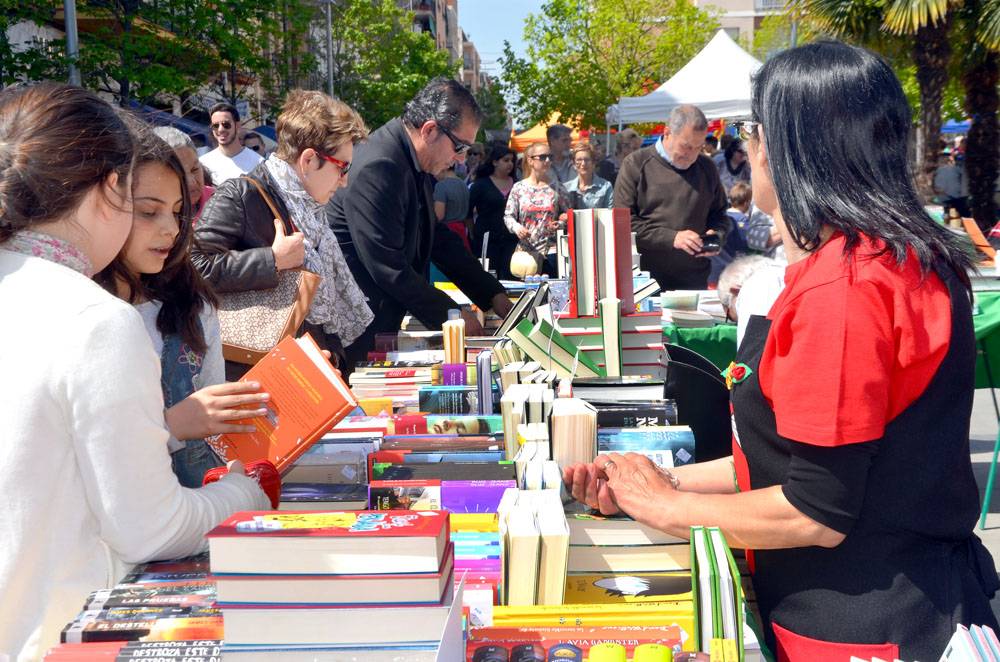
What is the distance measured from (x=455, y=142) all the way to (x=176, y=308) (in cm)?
200

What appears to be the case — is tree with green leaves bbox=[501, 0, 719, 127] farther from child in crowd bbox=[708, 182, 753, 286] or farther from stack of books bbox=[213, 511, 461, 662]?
stack of books bbox=[213, 511, 461, 662]

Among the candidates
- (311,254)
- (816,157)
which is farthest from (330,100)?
(816,157)

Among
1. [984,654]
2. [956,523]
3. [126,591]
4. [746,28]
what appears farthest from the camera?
[746,28]

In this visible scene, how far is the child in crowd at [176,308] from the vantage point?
5.63 feet

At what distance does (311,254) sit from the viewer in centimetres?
332

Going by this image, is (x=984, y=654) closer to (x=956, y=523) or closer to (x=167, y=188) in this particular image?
(x=956, y=523)

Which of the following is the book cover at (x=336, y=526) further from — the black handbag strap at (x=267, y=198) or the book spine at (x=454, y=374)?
the black handbag strap at (x=267, y=198)

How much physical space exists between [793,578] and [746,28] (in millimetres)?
65150

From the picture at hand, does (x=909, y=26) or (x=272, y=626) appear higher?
(x=909, y=26)

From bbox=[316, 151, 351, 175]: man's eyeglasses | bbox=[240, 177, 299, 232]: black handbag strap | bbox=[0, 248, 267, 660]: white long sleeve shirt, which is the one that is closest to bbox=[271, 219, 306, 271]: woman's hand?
bbox=[240, 177, 299, 232]: black handbag strap

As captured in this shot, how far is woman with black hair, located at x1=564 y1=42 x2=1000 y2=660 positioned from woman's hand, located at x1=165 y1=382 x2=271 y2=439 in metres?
0.74

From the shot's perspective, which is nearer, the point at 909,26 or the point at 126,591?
the point at 126,591

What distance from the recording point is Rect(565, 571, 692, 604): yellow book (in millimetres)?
1439

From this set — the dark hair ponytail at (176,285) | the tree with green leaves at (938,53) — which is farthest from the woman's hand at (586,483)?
the tree with green leaves at (938,53)
